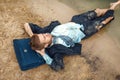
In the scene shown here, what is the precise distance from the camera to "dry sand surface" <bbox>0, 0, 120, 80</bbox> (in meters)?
3.09

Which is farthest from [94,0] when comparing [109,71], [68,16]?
[109,71]

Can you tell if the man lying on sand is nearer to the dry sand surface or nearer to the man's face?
the man's face

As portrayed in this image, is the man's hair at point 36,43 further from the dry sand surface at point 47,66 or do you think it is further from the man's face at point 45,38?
the dry sand surface at point 47,66

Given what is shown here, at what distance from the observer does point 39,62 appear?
10.2ft

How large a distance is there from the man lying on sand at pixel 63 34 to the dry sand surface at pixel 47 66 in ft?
0.37

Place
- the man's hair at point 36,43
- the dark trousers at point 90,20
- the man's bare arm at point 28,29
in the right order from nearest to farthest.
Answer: the man's hair at point 36,43 < the man's bare arm at point 28,29 < the dark trousers at point 90,20

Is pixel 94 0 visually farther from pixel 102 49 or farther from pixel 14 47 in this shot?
pixel 14 47

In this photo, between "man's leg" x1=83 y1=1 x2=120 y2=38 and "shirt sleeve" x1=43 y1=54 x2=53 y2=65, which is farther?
"man's leg" x1=83 y1=1 x2=120 y2=38

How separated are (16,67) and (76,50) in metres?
0.81

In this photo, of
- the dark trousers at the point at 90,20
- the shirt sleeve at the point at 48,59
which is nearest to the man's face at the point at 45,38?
the shirt sleeve at the point at 48,59

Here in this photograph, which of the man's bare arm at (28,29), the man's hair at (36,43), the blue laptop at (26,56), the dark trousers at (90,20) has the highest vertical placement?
the dark trousers at (90,20)

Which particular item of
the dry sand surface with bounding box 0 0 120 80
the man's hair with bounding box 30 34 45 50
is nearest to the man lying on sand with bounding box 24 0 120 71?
the man's hair with bounding box 30 34 45 50

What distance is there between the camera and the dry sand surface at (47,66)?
309 cm

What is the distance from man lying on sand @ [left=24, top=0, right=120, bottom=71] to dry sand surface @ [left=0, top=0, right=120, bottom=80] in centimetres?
11
